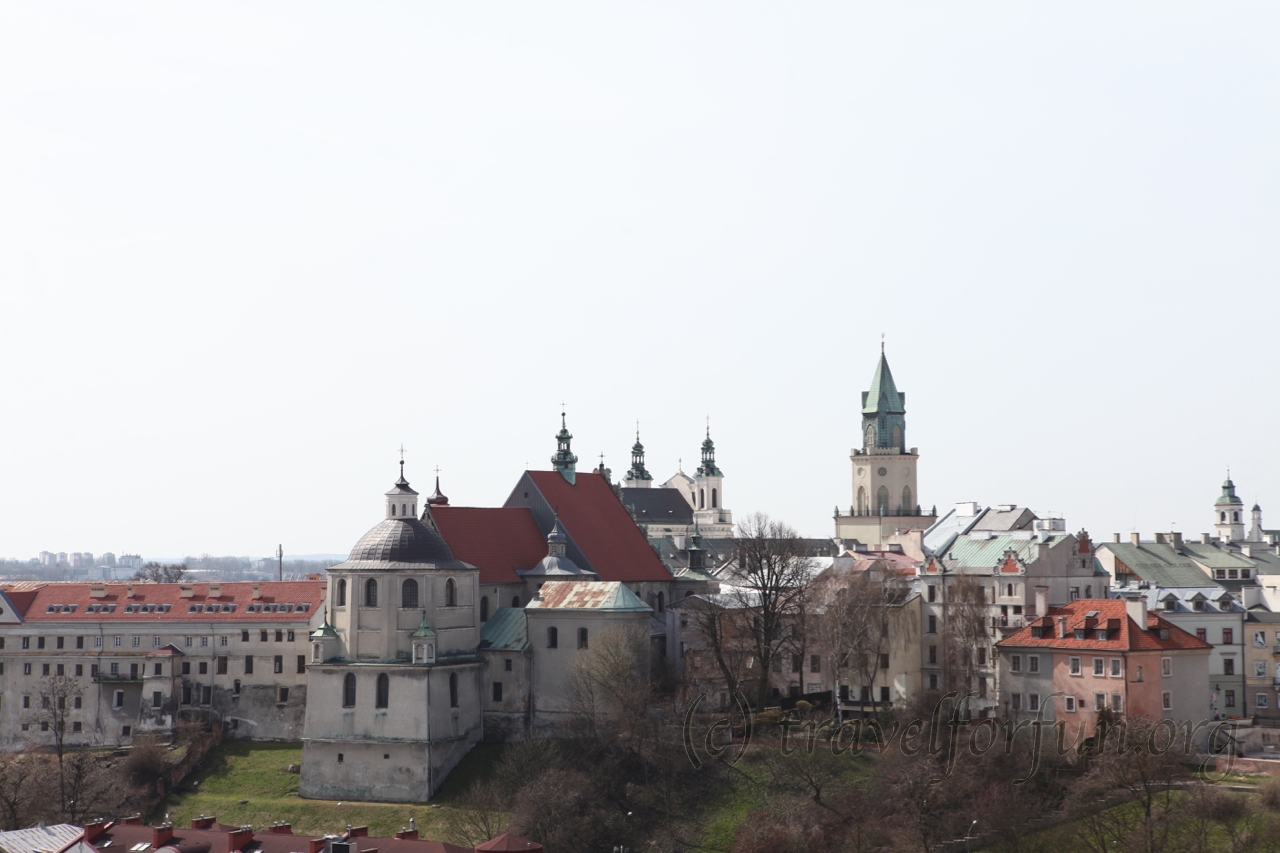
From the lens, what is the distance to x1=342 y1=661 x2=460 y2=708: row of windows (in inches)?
3474

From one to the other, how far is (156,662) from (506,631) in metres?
22.5

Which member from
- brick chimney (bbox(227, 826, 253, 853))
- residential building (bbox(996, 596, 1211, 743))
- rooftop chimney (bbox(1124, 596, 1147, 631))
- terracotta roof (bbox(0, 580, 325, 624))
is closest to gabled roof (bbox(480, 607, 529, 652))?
terracotta roof (bbox(0, 580, 325, 624))

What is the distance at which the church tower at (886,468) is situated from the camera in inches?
6378

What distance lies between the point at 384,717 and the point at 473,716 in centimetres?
534

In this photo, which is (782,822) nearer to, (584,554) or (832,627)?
(832,627)

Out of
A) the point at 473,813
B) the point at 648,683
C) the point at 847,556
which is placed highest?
the point at 847,556

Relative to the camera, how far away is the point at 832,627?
89.5 m

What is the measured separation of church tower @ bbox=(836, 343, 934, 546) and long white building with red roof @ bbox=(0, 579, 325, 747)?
230 feet

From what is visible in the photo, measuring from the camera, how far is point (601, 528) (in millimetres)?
105562

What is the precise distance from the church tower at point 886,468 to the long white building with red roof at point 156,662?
70.1m

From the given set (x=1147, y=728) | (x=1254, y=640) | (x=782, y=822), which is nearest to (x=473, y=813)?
(x=782, y=822)

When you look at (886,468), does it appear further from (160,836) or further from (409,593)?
(160,836)

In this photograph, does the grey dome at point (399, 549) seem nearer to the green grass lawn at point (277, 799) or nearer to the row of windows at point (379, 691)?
the row of windows at point (379, 691)

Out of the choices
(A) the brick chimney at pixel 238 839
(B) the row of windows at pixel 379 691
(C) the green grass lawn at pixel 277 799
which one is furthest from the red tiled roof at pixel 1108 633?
(A) the brick chimney at pixel 238 839
